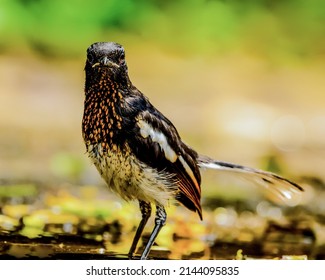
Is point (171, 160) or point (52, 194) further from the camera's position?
point (52, 194)

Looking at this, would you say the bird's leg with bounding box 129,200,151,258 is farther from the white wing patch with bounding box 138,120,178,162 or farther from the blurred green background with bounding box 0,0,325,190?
the blurred green background with bounding box 0,0,325,190

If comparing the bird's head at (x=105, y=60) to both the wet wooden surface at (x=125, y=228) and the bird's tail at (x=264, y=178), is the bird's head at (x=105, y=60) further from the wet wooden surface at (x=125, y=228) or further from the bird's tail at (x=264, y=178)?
the wet wooden surface at (x=125, y=228)

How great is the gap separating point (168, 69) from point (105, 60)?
3.00 ft

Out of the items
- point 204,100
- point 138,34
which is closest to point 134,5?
point 138,34

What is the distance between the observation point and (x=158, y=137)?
3.50 m

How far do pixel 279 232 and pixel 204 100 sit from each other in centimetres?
84

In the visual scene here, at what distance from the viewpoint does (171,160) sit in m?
3.54

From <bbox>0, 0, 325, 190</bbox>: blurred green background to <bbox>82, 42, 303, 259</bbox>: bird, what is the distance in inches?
24.3

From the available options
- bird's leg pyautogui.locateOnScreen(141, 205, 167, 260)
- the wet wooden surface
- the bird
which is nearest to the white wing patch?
the bird

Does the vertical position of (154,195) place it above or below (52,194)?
below

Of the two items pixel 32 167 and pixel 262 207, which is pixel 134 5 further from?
pixel 262 207

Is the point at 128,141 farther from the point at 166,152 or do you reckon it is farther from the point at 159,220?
the point at 159,220

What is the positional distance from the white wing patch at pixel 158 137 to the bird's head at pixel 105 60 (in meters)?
0.25

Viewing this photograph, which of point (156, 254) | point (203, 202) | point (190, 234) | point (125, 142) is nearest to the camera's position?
point (125, 142)
